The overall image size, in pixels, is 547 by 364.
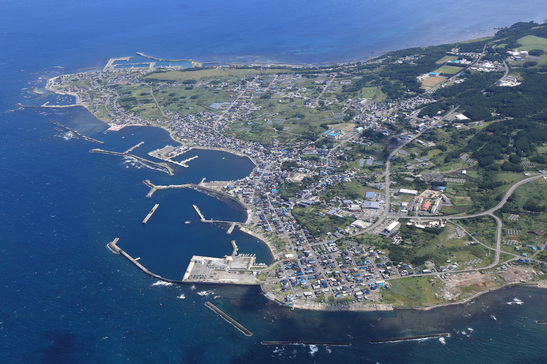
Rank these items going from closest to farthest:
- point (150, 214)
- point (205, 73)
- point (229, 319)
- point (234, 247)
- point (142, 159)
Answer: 1. point (229, 319)
2. point (234, 247)
3. point (150, 214)
4. point (142, 159)
5. point (205, 73)

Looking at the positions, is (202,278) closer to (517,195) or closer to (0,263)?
(0,263)

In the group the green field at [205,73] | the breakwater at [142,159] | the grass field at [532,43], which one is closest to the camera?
Answer: the breakwater at [142,159]

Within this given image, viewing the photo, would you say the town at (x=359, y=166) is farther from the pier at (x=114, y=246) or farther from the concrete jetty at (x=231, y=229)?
the pier at (x=114, y=246)

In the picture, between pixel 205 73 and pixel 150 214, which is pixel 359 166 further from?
pixel 205 73

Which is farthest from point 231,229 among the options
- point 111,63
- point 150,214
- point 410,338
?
point 111,63

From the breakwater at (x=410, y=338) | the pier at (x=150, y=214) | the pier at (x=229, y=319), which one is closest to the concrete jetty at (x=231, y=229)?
the pier at (x=229, y=319)

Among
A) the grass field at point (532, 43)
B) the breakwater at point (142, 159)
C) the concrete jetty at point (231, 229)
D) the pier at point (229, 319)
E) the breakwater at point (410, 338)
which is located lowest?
the breakwater at point (410, 338)

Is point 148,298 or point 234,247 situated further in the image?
point 234,247

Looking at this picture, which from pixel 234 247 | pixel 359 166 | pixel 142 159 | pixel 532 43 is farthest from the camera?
pixel 532 43
